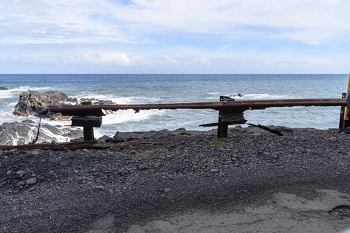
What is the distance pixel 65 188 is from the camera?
395 centimetres

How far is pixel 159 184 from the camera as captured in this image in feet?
13.5

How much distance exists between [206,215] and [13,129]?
14506mm

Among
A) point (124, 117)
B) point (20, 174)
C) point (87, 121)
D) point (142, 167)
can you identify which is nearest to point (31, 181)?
point (20, 174)

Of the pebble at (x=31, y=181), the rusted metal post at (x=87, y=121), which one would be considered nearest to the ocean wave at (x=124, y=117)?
the rusted metal post at (x=87, y=121)

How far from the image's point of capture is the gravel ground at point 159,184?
3.29m

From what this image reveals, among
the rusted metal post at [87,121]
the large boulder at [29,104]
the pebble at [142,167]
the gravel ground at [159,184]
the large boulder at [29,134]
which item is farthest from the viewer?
the large boulder at [29,104]

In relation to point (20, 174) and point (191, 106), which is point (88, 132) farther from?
point (191, 106)

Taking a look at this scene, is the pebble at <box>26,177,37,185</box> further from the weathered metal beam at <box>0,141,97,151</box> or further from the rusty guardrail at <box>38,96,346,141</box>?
the rusty guardrail at <box>38,96,346,141</box>

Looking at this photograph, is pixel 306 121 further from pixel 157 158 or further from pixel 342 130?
pixel 157 158

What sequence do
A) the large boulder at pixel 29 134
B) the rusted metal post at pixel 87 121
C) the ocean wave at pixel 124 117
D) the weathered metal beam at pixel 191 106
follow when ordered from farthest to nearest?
the ocean wave at pixel 124 117
the large boulder at pixel 29 134
the rusted metal post at pixel 87 121
the weathered metal beam at pixel 191 106

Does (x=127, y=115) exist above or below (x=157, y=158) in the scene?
below

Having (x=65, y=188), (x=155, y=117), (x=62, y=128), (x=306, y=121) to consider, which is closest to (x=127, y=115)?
(x=155, y=117)

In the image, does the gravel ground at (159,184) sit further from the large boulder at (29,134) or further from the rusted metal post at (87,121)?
the large boulder at (29,134)

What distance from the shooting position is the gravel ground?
329cm
